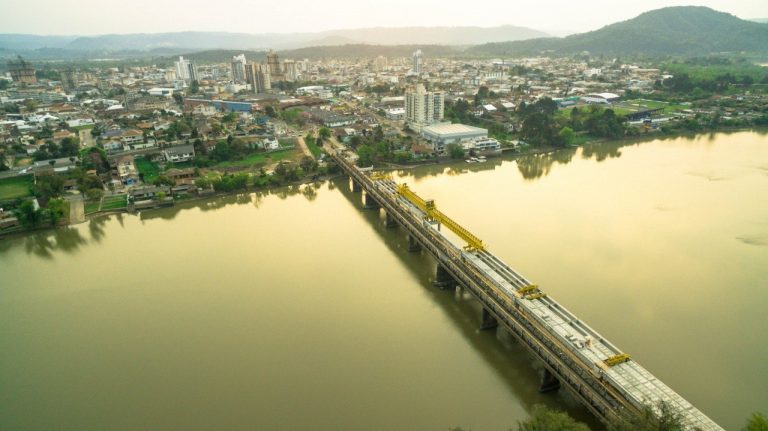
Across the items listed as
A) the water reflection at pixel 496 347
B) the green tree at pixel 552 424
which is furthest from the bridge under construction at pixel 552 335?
the green tree at pixel 552 424

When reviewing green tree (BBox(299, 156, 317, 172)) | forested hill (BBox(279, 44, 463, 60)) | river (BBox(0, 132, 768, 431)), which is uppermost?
forested hill (BBox(279, 44, 463, 60))

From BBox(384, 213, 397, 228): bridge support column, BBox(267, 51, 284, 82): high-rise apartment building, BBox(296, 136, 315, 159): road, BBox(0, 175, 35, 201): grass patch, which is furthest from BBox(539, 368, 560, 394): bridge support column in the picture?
BBox(267, 51, 284, 82): high-rise apartment building

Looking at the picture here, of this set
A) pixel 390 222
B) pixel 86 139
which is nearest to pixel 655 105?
pixel 390 222

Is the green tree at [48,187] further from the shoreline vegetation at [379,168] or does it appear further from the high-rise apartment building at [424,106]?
the high-rise apartment building at [424,106]

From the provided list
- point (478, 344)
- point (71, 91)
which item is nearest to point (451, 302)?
point (478, 344)

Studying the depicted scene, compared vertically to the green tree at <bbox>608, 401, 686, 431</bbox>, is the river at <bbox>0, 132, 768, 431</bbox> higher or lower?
lower

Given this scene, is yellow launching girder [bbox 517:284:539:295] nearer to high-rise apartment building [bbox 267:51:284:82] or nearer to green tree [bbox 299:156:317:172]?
green tree [bbox 299:156:317:172]

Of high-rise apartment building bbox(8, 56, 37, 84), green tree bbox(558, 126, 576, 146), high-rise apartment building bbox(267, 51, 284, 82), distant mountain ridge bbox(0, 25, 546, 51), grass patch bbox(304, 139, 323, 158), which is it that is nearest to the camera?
grass patch bbox(304, 139, 323, 158)
